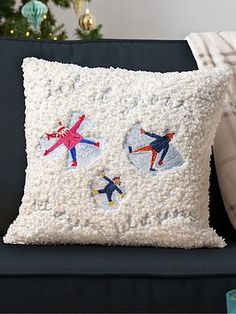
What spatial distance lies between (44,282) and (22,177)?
40cm

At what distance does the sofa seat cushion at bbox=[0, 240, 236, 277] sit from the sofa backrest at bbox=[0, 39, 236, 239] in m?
0.21

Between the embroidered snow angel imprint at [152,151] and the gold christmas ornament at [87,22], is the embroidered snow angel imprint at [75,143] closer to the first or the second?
Answer: the embroidered snow angel imprint at [152,151]

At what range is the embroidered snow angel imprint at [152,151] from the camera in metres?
1.64

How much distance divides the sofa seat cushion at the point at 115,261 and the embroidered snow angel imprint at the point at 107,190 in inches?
3.7

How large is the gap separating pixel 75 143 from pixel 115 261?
30 cm

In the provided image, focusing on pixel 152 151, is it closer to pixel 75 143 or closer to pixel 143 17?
pixel 75 143

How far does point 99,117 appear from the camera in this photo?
1.69 metres

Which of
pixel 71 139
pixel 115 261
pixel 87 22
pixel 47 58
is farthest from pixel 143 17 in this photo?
pixel 115 261

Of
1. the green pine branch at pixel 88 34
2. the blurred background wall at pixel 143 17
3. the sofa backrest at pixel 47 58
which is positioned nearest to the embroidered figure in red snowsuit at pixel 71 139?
the sofa backrest at pixel 47 58

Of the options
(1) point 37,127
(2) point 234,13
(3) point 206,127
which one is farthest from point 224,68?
(2) point 234,13

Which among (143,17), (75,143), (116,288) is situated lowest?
(116,288)

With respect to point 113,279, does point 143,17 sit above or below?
above

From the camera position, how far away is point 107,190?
164 cm

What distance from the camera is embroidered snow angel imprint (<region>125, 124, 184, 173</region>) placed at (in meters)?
1.64
